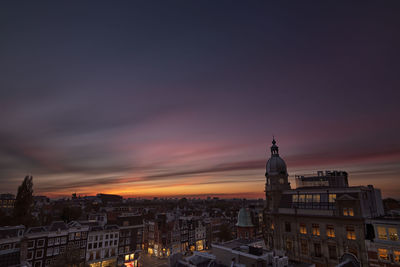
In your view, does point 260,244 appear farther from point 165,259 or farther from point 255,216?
point 255,216

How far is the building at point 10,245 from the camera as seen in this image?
60.6 m

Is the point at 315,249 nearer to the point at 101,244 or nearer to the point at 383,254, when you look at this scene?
the point at 383,254

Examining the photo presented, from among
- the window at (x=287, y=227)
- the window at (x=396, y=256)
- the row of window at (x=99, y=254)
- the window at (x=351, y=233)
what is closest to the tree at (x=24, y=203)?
the row of window at (x=99, y=254)

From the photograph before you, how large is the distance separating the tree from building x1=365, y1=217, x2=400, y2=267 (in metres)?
119

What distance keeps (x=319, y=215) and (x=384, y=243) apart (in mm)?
14905

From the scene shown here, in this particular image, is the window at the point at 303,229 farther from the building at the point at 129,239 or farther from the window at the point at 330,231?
the building at the point at 129,239

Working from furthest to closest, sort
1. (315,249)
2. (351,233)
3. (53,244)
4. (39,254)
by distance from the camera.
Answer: (53,244) < (39,254) < (315,249) < (351,233)

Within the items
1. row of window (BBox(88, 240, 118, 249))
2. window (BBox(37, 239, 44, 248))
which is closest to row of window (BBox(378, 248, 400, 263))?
row of window (BBox(88, 240, 118, 249))

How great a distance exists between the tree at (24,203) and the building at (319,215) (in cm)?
9880

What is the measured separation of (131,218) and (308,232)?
72179mm

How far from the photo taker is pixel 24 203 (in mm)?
94125

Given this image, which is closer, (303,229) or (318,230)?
(318,230)

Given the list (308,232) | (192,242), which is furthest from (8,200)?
(308,232)

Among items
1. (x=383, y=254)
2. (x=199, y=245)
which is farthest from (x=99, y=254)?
(x=383, y=254)
